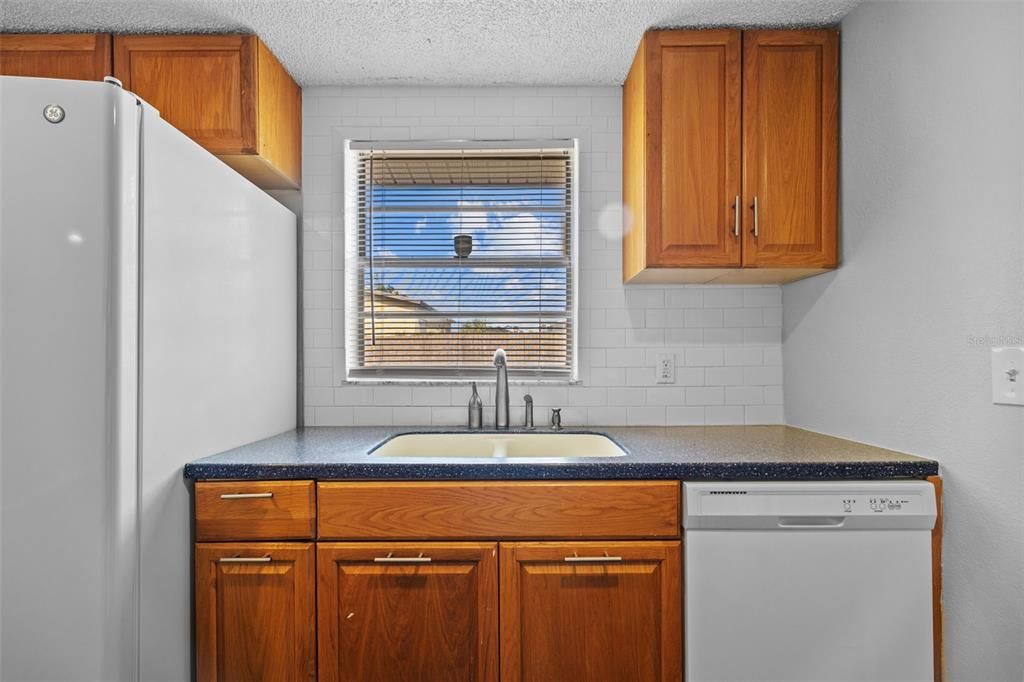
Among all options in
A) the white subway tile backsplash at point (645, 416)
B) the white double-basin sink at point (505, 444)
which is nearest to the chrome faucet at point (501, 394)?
the white double-basin sink at point (505, 444)

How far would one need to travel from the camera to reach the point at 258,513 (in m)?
1.56

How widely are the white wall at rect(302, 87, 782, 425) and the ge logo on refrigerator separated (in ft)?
3.45

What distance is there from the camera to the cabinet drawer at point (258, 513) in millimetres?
1559

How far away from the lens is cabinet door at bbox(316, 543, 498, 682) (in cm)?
154

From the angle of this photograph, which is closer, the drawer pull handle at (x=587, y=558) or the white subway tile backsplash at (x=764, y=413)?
the drawer pull handle at (x=587, y=558)

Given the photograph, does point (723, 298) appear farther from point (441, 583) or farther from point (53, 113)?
point (53, 113)

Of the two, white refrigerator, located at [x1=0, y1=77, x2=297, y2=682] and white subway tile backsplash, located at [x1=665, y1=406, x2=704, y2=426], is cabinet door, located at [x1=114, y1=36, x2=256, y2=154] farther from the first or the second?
white subway tile backsplash, located at [x1=665, y1=406, x2=704, y2=426]

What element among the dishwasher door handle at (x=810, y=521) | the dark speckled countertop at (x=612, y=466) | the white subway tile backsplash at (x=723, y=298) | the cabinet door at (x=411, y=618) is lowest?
the cabinet door at (x=411, y=618)

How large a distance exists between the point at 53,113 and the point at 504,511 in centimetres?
140

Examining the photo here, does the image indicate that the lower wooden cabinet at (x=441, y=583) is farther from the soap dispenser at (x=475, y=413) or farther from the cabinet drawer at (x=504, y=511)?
the soap dispenser at (x=475, y=413)

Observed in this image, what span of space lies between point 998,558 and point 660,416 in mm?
1138

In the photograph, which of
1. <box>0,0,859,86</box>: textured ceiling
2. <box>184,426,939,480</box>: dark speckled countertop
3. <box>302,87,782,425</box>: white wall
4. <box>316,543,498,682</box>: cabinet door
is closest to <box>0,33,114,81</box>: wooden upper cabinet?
<box>0,0,859,86</box>: textured ceiling

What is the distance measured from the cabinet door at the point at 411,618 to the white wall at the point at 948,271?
1.16m

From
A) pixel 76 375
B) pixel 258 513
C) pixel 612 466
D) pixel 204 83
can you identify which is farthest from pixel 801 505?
pixel 204 83
